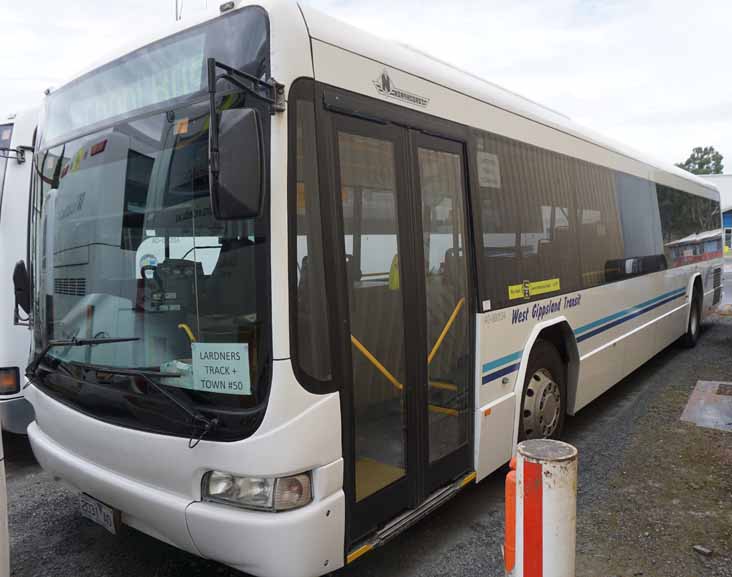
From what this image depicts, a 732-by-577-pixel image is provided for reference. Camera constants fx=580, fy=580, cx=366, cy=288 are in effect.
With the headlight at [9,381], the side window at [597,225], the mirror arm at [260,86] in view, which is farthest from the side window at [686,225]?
the headlight at [9,381]

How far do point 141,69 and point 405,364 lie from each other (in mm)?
2008

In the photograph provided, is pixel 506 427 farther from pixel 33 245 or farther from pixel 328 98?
pixel 33 245

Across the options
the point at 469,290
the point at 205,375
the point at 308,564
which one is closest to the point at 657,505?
the point at 469,290

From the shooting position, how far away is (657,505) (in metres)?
4.05

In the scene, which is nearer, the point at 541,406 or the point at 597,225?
the point at 541,406

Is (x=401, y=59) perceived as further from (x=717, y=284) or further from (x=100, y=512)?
(x=717, y=284)

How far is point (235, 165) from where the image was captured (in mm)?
2260

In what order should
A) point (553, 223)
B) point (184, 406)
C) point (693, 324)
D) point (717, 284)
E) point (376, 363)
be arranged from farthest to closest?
point (717, 284) → point (693, 324) → point (553, 223) → point (376, 363) → point (184, 406)

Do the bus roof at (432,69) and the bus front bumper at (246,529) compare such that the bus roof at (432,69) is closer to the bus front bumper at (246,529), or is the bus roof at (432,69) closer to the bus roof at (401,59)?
the bus roof at (401,59)

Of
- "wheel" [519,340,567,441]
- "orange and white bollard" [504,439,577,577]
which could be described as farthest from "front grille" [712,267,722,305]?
"orange and white bollard" [504,439,577,577]

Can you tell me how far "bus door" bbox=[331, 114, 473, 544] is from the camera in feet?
9.24

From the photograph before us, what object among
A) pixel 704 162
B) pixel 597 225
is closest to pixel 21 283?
pixel 597 225

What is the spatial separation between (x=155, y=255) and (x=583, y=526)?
3.13 metres

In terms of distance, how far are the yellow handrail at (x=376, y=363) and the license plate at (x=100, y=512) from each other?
1477mm
